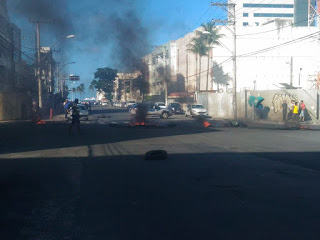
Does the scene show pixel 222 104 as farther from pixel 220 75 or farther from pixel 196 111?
pixel 220 75

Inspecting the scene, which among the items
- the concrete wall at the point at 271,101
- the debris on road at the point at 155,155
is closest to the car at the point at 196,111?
the concrete wall at the point at 271,101

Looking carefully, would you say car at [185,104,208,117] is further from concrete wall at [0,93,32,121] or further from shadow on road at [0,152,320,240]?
shadow on road at [0,152,320,240]

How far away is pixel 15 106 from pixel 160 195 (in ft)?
A: 92.8

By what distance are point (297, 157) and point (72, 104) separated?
1117 cm

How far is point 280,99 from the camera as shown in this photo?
99.1 feet

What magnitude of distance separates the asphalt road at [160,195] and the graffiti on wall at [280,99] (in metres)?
18.7

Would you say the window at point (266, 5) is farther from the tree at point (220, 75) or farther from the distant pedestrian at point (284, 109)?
the distant pedestrian at point (284, 109)

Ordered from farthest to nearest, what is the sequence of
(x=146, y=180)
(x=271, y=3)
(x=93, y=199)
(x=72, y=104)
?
(x=271, y=3) → (x=72, y=104) → (x=146, y=180) → (x=93, y=199)

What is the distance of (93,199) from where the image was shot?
6.32m

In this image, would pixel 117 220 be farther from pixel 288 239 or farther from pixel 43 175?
pixel 43 175

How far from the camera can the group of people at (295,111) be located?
85.5ft

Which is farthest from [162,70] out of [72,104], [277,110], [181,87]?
[181,87]

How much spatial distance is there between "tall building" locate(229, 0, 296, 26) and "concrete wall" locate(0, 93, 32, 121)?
284 feet

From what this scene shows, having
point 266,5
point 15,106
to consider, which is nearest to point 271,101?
point 15,106
